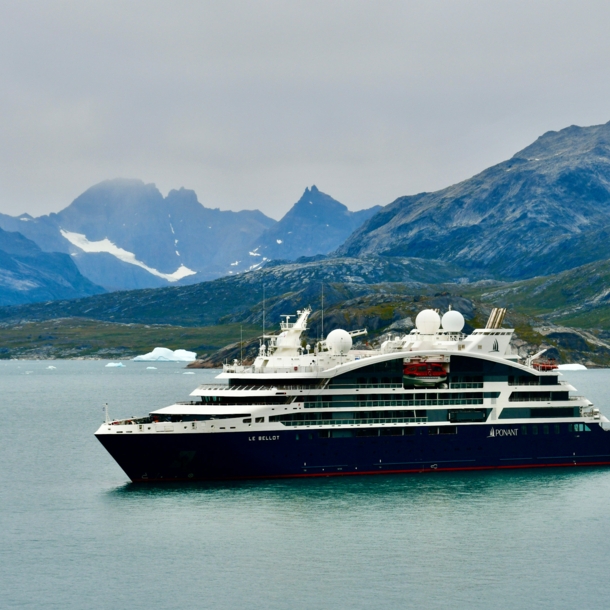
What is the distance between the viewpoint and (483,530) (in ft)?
156

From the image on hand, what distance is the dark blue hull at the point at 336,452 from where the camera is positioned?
2140 inches

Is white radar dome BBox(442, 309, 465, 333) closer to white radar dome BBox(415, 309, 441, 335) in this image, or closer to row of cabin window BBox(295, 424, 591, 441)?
white radar dome BBox(415, 309, 441, 335)

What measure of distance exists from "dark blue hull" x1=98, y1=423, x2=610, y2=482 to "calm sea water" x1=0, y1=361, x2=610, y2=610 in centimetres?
85

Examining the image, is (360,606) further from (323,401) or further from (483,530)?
(323,401)

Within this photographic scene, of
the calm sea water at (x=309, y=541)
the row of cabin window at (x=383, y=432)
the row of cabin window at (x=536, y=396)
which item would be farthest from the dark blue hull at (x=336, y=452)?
the row of cabin window at (x=536, y=396)

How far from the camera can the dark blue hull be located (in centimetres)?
5434

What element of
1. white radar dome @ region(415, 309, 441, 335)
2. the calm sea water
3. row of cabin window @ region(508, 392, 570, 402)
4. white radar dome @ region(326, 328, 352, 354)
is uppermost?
white radar dome @ region(415, 309, 441, 335)

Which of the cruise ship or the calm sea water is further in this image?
the cruise ship

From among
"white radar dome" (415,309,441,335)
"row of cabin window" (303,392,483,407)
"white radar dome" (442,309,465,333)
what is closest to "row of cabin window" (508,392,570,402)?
"row of cabin window" (303,392,483,407)

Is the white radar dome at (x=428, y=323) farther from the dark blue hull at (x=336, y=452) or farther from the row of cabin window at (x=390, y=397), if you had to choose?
the dark blue hull at (x=336, y=452)

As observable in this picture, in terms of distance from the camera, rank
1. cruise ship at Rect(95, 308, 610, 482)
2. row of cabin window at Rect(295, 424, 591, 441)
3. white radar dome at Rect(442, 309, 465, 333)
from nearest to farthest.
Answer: cruise ship at Rect(95, 308, 610, 482) → row of cabin window at Rect(295, 424, 591, 441) → white radar dome at Rect(442, 309, 465, 333)

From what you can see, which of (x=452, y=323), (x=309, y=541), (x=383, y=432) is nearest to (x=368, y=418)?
(x=383, y=432)

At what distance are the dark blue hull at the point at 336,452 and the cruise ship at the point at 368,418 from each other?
59mm

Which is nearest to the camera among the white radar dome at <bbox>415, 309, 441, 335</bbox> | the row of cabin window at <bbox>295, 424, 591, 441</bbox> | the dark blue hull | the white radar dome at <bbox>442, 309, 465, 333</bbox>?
the dark blue hull
